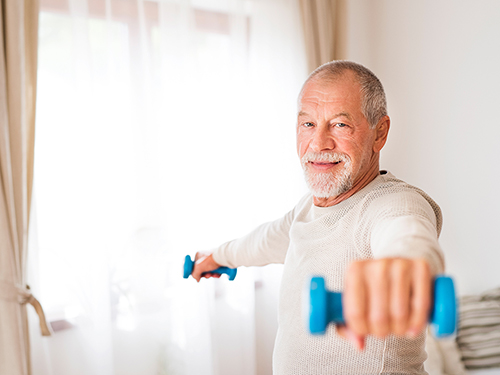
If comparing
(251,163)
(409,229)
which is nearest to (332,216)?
(409,229)

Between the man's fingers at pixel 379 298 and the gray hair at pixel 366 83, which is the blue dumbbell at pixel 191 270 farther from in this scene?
the man's fingers at pixel 379 298

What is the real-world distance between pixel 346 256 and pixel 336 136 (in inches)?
12.2

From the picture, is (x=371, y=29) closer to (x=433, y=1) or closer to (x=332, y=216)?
(x=433, y=1)

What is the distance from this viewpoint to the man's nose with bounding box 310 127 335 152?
1014mm

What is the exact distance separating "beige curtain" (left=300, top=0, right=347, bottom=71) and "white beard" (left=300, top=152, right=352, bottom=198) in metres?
1.75

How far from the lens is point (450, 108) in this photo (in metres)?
2.58

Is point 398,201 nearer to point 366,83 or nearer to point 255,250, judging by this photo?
point 366,83

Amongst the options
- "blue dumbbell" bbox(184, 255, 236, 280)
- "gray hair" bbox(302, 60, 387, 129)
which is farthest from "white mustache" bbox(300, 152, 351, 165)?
"blue dumbbell" bbox(184, 255, 236, 280)

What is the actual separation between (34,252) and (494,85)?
102 inches

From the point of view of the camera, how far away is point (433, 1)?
2639 mm

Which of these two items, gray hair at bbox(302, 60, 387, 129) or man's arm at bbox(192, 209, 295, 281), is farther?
man's arm at bbox(192, 209, 295, 281)

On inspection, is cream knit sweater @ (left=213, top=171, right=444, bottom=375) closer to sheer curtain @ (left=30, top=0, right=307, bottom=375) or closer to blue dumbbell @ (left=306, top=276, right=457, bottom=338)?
blue dumbbell @ (left=306, top=276, right=457, bottom=338)

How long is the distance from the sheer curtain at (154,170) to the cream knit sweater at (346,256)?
117cm

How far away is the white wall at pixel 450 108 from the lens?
2.38m
